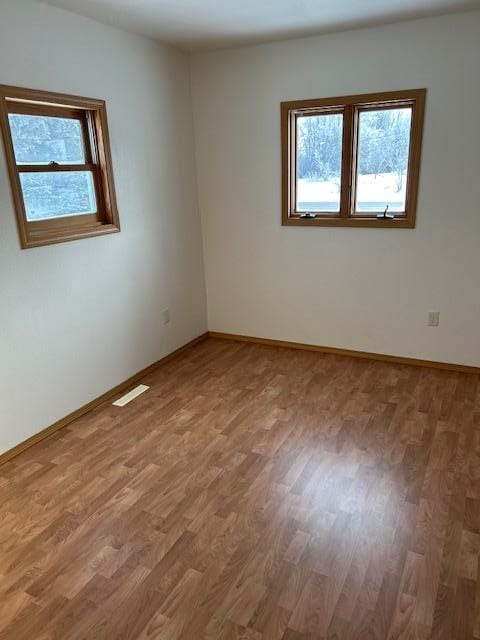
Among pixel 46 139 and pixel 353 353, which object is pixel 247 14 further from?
pixel 353 353

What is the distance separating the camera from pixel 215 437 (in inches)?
115

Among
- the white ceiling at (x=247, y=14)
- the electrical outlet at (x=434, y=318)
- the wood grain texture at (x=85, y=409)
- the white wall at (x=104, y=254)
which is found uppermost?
the white ceiling at (x=247, y=14)

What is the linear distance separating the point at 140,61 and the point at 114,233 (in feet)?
4.37

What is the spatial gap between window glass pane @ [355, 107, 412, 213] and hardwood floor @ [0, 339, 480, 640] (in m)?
1.49

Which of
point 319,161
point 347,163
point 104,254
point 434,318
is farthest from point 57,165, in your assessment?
point 434,318

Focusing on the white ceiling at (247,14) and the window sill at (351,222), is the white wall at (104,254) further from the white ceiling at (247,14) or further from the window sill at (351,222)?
the window sill at (351,222)

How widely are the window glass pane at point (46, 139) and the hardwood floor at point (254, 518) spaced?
1.75 metres

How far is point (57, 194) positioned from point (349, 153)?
2.23 metres

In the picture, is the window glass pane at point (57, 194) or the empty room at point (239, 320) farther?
the window glass pane at point (57, 194)

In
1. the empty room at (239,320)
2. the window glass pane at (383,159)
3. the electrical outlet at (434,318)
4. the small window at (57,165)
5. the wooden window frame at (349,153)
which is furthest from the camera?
the electrical outlet at (434,318)

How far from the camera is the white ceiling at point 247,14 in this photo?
2.79 meters

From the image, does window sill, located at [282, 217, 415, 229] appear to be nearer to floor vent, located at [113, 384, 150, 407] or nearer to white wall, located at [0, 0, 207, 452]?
white wall, located at [0, 0, 207, 452]

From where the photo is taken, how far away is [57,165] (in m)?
2.96

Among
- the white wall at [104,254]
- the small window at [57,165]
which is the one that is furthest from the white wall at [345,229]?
the small window at [57,165]
